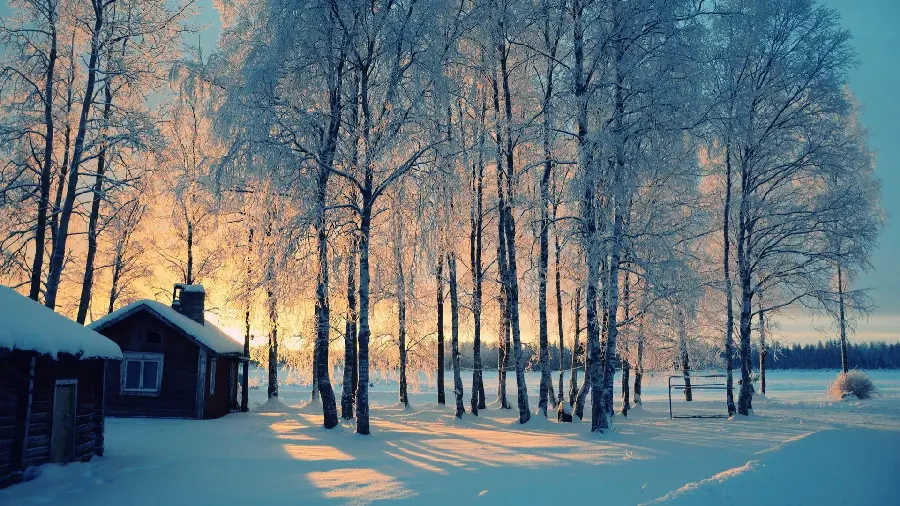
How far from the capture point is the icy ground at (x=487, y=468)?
8.29 meters

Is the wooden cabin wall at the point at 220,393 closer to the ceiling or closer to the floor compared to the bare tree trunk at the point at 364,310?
closer to the floor

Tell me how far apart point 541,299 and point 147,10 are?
576 inches

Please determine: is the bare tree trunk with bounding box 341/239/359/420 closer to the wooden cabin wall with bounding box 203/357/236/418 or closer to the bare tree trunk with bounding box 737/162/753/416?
the wooden cabin wall with bounding box 203/357/236/418

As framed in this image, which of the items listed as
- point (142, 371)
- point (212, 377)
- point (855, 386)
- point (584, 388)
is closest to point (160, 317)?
point (142, 371)

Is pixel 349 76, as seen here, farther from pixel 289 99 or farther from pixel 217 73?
pixel 217 73

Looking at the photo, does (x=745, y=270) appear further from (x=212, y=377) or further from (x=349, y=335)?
(x=212, y=377)

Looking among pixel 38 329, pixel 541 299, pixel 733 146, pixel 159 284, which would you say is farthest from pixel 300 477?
pixel 159 284

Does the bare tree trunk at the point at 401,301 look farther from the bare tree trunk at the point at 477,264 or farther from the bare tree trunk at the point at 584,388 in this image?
the bare tree trunk at the point at 584,388

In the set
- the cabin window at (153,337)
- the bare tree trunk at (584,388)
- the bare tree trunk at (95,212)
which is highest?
the bare tree trunk at (95,212)

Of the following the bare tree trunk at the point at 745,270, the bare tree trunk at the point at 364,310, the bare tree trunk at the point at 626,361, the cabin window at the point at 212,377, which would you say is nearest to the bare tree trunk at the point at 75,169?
the cabin window at the point at 212,377

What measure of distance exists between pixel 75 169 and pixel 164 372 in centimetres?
757

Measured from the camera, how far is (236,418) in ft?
68.8

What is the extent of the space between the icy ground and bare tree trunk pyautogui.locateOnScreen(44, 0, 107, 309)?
15.0 feet

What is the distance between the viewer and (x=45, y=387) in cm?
1077
